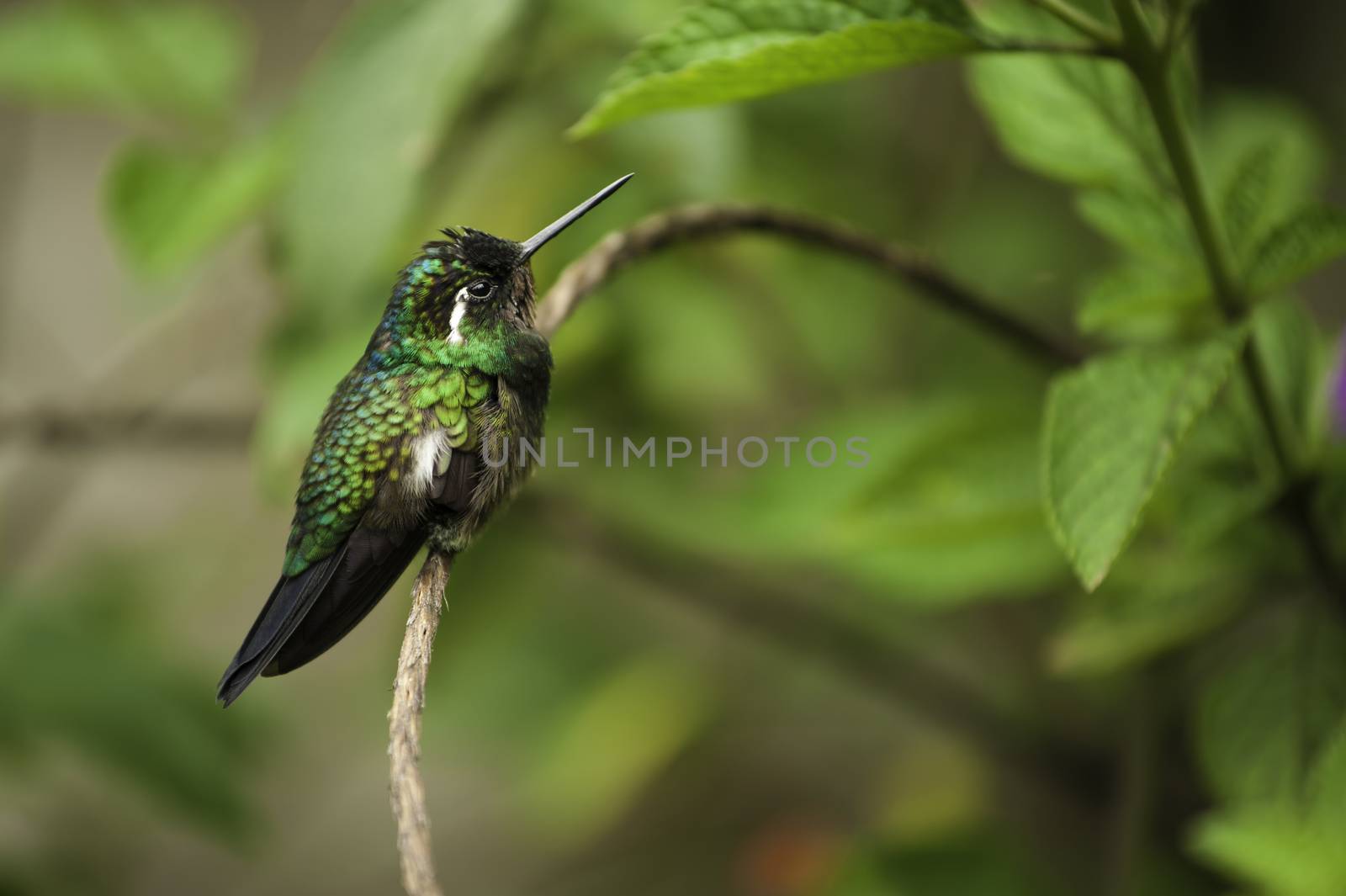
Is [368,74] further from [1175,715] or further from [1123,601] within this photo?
[1175,715]

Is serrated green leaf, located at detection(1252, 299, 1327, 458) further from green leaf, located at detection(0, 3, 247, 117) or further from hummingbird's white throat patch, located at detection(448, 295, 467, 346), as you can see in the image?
green leaf, located at detection(0, 3, 247, 117)

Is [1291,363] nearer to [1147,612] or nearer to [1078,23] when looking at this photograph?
[1147,612]

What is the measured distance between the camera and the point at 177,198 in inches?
54.6

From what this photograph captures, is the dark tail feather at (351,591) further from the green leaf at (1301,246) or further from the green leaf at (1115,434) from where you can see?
the green leaf at (1301,246)

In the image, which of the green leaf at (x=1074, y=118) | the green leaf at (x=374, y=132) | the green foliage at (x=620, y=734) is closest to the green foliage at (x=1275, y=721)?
the green leaf at (x=1074, y=118)

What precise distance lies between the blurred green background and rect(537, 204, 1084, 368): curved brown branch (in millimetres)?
69

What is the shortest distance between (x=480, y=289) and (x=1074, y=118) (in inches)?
22.1

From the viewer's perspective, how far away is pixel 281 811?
3.32 meters

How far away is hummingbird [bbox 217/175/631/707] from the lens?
60 centimetres

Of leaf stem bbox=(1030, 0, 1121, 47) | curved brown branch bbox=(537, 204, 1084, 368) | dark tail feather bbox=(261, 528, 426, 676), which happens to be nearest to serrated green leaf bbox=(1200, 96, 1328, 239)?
curved brown branch bbox=(537, 204, 1084, 368)

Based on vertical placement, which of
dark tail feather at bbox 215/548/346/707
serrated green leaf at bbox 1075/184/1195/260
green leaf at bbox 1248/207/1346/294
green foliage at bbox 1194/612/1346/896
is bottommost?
green foliage at bbox 1194/612/1346/896

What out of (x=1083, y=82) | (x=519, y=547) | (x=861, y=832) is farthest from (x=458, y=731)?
(x=1083, y=82)

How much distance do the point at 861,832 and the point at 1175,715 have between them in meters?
0.96

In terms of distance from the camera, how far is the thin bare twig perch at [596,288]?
16.0 inches
